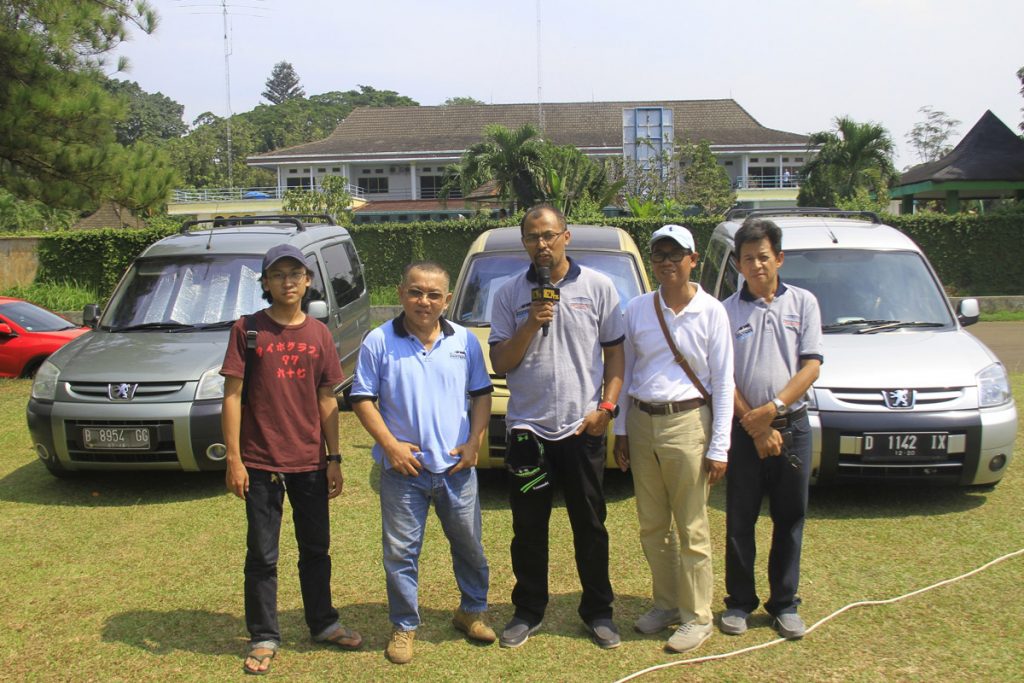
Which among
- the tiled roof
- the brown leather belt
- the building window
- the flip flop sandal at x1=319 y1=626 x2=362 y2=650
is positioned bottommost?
the flip flop sandal at x1=319 y1=626 x2=362 y2=650

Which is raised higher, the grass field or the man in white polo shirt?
the man in white polo shirt

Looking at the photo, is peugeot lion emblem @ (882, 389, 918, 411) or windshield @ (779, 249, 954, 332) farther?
windshield @ (779, 249, 954, 332)

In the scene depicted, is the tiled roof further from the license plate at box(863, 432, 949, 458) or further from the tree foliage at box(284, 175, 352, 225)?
the license plate at box(863, 432, 949, 458)

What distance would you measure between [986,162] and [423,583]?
25.9 metres

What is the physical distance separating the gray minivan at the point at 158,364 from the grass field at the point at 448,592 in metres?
0.43

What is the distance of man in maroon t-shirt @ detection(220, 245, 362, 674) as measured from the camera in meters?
4.02

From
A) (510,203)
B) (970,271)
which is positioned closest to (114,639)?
(970,271)

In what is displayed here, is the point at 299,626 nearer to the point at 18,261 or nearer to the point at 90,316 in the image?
the point at 90,316

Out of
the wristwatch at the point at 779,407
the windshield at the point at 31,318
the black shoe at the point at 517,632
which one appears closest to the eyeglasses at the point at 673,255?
the wristwatch at the point at 779,407

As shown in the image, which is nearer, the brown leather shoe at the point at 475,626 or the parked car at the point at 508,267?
the brown leather shoe at the point at 475,626

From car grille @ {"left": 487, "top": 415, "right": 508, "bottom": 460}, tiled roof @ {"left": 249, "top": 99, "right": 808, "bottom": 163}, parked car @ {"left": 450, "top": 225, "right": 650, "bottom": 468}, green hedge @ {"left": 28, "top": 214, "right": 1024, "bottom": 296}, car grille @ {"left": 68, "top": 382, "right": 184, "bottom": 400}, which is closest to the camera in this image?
car grille @ {"left": 487, "top": 415, "right": 508, "bottom": 460}

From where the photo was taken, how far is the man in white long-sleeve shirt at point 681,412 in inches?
155

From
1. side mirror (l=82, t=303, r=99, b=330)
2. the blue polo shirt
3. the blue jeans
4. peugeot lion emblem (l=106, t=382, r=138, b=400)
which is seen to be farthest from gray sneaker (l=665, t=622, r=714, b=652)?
side mirror (l=82, t=303, r=99, b=330)

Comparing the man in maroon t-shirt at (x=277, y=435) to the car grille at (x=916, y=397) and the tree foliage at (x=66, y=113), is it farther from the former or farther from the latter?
the tree foliage at (x=66, y=113)
